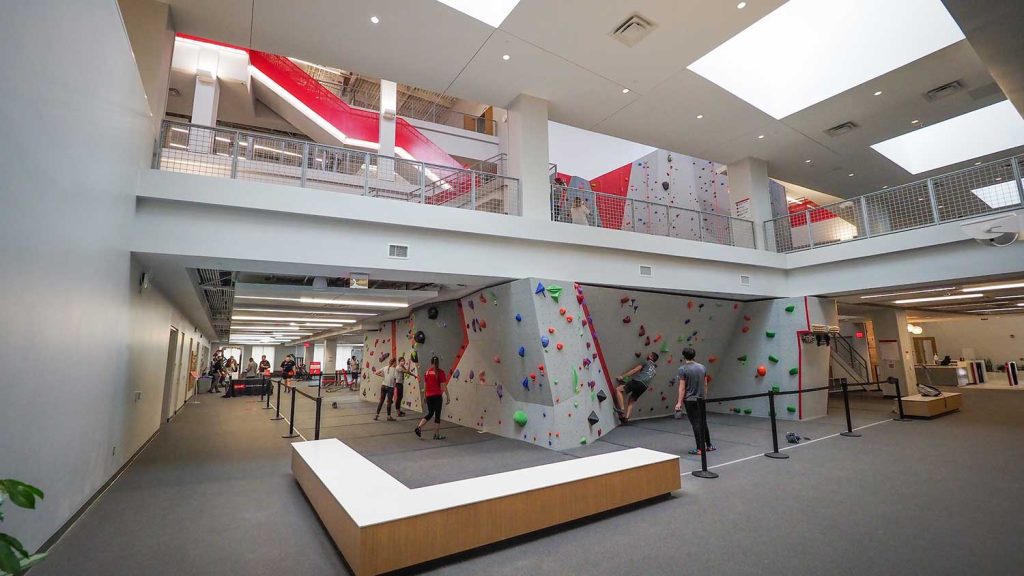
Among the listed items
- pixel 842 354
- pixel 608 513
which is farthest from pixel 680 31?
pixel 842 354

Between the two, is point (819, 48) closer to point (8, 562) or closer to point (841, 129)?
point (841, 129)

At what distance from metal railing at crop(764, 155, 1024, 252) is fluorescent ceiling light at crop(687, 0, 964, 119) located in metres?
2.32

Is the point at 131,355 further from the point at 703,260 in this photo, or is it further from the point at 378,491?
the point at 703,260

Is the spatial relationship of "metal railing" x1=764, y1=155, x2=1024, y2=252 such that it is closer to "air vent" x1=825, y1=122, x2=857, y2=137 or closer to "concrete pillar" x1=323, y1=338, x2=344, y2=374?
"air vent" x1=825, y1=122, x2=857, y2=137

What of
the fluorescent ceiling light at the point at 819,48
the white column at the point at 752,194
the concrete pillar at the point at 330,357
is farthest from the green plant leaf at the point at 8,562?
the concrete pillar at the point at 330,357

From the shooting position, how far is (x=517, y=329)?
8039 mm

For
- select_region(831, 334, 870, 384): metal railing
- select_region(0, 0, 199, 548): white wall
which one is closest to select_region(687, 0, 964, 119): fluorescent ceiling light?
select_region(0, 0, 199, 548): white wall

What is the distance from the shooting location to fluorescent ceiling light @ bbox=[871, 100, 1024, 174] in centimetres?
1089

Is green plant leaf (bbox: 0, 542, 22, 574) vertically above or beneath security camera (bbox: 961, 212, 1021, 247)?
beneath

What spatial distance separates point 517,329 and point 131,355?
5.63 metres

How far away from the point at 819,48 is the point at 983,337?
79.5 feet

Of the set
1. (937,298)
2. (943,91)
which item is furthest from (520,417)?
(937,298)

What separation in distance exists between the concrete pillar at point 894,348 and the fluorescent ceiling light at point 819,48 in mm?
9842

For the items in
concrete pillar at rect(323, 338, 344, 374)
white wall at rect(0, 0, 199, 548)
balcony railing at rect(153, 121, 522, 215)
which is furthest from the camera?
concrete pillar at rect(323, 338, 344, 374)
